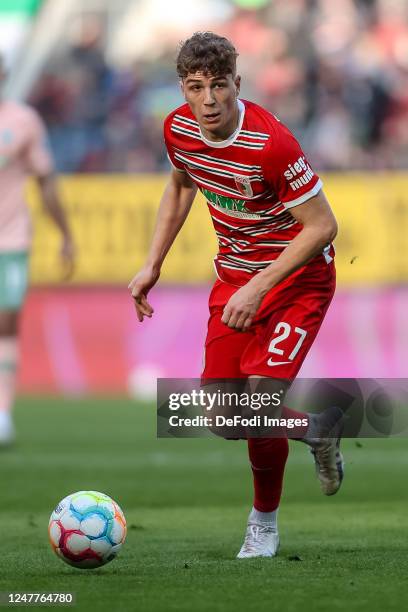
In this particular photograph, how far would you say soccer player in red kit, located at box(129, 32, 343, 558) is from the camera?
479cm

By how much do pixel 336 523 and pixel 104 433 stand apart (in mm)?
4465

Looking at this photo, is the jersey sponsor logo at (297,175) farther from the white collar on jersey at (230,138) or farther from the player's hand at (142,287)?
the player's hand at (142,287)

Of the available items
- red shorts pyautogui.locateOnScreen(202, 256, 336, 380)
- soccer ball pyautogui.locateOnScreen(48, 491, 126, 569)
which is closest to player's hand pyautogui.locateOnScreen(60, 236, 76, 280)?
red shorts pyautogui.locateOnScreen(202, 256, 336, 380)

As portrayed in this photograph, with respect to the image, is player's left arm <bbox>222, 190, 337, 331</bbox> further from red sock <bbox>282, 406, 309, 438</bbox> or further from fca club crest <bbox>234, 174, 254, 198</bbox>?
red sock <bbox>282, 406, 309, 438</bbox>

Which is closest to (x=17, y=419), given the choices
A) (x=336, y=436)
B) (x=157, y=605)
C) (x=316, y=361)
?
(x=316, y=361)

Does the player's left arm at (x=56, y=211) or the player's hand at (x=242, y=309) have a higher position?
the player's hand at (x=242, y=309)

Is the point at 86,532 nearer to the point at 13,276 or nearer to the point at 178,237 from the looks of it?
the point at 13,276

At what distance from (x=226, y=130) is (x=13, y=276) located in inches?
183

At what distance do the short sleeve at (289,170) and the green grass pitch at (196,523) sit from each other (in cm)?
130

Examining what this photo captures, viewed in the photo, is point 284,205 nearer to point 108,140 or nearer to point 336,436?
point 336,436

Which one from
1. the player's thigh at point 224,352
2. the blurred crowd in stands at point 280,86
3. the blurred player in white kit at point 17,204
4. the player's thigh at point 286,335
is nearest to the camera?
the player's thigh at point 286,335

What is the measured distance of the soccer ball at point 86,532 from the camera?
4.64m

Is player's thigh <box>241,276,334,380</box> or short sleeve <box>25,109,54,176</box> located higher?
short sleeve <box>25,109,54,176</box>

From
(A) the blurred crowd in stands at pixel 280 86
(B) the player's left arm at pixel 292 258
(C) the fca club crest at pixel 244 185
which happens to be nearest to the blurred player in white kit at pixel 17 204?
(C) the fca club crest at pixel 244 185
